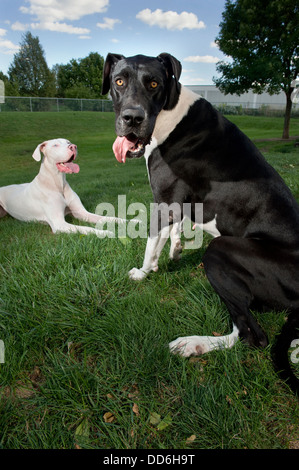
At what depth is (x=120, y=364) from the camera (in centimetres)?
195

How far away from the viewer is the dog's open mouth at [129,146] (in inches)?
97.2

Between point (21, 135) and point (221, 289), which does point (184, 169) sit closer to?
point (221, 289)

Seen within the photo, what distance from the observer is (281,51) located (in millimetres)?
16672

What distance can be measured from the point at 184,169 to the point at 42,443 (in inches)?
79.9

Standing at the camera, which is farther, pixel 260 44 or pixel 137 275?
pixel 260 44

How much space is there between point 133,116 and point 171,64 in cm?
71

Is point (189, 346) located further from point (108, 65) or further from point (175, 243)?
point (108, 65)

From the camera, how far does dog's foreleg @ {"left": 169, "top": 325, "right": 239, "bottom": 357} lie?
6.62 feet

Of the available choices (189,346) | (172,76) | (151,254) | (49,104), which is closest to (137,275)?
(151,254)

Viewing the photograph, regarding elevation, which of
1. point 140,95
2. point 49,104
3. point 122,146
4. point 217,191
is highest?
point 49,104

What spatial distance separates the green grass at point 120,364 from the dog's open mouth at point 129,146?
1.03m

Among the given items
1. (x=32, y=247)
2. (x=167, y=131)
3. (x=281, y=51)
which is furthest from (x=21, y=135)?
(x=167, y=131)

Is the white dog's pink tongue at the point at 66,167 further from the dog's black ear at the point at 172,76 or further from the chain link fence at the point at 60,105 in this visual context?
the chain link fence at the point at 60,105

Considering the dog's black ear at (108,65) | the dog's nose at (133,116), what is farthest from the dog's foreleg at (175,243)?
the dog's black ear at (108,65)
